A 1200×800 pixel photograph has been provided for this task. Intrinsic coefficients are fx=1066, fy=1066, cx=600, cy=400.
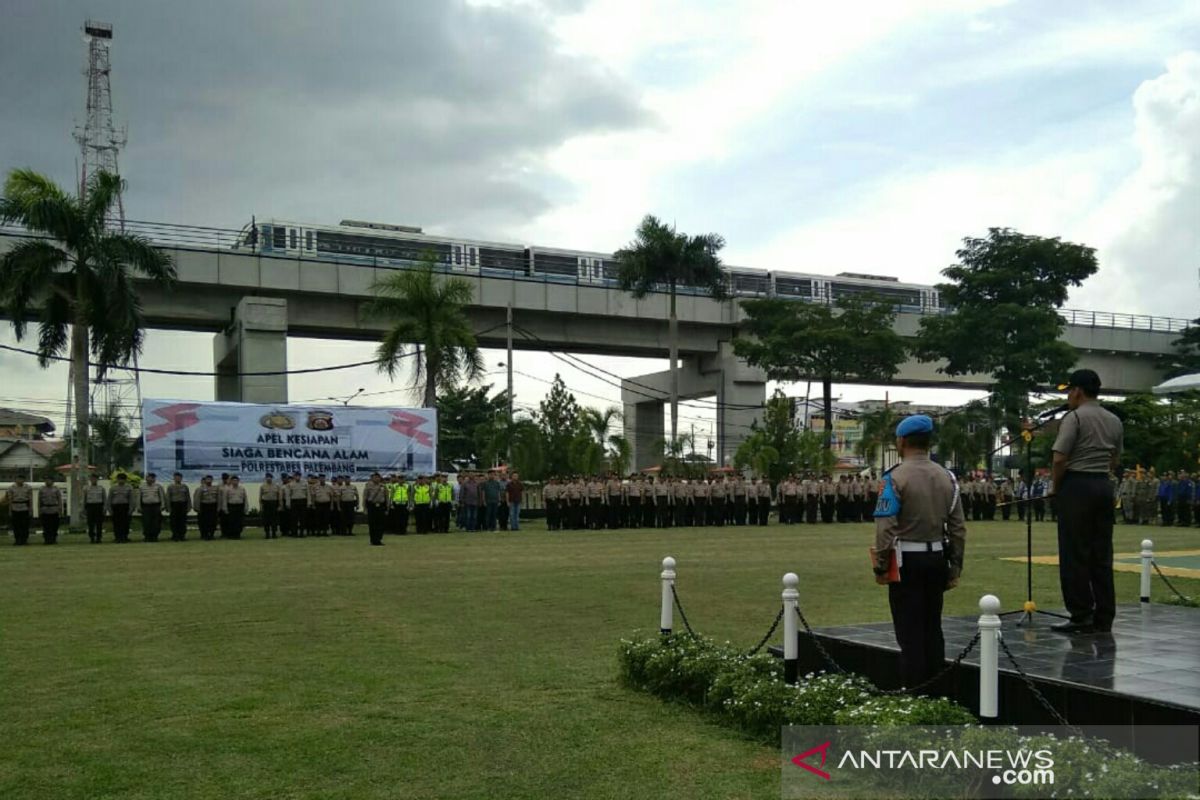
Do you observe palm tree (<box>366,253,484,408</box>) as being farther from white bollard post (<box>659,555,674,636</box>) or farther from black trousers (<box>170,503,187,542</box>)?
white bollard post (<box>659,555,674,636</box>)

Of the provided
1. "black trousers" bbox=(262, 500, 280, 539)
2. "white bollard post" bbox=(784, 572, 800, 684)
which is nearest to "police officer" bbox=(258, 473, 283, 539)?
"black trousers" bbox=(262, 500, 280, 539)

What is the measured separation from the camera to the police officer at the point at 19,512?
944 inches

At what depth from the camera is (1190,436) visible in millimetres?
42250

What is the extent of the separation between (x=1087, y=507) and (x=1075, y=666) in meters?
1.62

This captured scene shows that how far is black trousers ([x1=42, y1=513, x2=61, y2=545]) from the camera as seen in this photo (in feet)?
80.1

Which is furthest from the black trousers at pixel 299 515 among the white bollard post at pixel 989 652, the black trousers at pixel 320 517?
the white bollard post at pixel 989 652

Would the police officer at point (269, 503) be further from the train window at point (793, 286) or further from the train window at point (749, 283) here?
the train window at point (793, 286)

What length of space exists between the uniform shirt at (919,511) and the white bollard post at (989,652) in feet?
2.85

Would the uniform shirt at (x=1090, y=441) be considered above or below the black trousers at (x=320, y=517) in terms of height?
above

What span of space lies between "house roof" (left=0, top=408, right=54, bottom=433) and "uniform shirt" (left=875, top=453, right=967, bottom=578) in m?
87.6

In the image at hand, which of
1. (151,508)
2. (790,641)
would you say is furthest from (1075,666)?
(151,508)

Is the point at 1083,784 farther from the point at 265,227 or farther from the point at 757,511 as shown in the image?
the point at 265,227

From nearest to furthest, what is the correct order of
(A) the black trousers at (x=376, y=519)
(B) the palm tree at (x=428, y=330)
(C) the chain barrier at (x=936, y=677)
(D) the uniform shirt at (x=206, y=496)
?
(C) the chain barrier at (x=936, y=677) → (A) the black trousers at (x=376, y=519) → (D) the uniform shirt at (x=206, y=496) → (B) the palm tree at (x=428, y=330)

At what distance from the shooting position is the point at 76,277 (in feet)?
89.3
